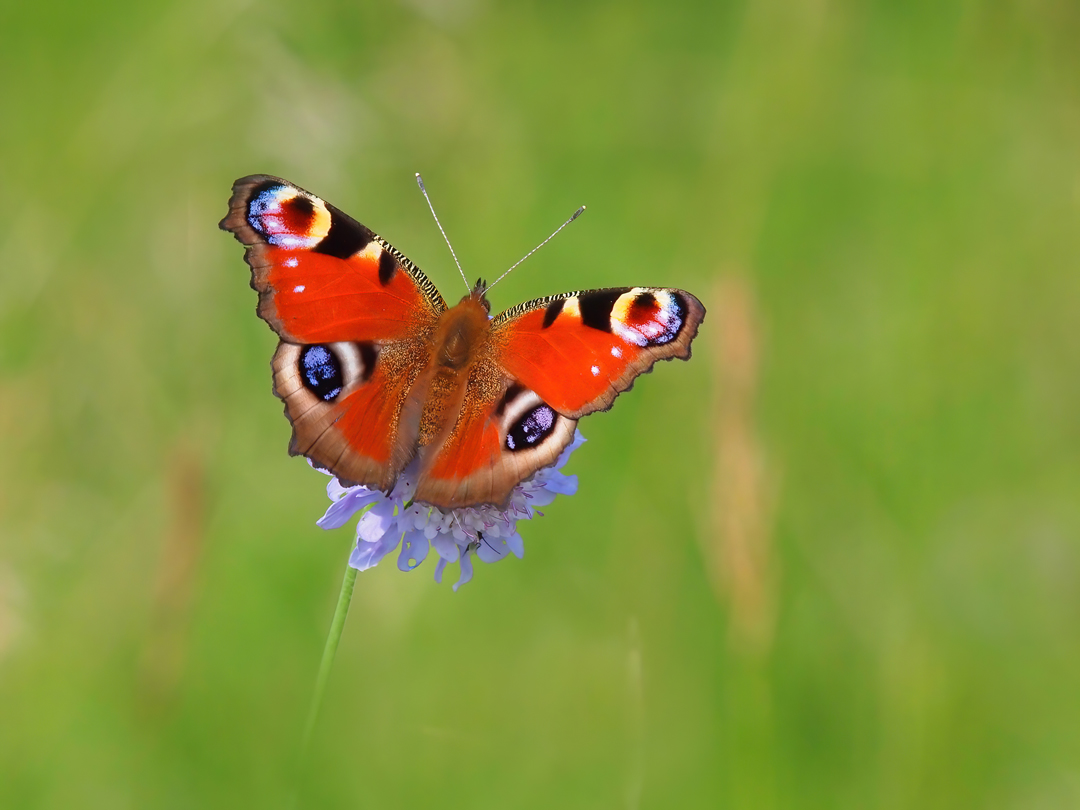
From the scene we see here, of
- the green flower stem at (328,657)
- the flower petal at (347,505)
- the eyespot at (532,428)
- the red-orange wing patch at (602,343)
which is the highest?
the red-orange wing patch at (602,343)

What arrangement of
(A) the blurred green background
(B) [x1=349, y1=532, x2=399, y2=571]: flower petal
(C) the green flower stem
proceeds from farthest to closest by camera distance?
(A) the blurred green background, (B) [x1=349, y1=532, x2=399, y2=571]: flower petal, (C) the green flower stem

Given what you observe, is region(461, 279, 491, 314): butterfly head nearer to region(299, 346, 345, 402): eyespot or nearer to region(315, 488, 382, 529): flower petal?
region(299, 346, 345, 402): eyespot

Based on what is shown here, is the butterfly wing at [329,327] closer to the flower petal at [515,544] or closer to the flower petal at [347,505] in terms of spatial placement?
the flower petal at [347,505]

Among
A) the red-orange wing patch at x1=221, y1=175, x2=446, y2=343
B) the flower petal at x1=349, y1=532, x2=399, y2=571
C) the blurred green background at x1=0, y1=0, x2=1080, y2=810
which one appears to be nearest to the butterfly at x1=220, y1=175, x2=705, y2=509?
the red-orange wing patch at x1=221, y1=175, x2=446, y2=343

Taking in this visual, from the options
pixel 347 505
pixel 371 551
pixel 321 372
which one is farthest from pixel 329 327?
pixel 371 551

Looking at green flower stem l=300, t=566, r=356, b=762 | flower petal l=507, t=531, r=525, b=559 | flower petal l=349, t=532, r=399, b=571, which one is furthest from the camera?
flower petal l=507, t=531, r=525, b=559

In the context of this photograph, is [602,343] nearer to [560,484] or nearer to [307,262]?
[560,484]

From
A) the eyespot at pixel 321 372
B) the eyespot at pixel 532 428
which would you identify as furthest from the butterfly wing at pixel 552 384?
the eyespot at pixel 321 372
